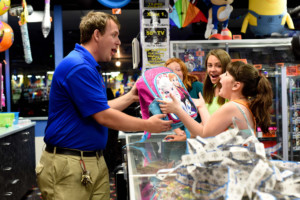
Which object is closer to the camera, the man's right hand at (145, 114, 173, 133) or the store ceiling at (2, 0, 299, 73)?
the man's right hand at (145, 114, 173, 133)

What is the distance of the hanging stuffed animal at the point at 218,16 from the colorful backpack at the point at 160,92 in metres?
3.20

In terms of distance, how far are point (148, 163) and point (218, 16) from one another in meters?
3.83

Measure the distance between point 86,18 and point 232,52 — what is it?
3.36 meters

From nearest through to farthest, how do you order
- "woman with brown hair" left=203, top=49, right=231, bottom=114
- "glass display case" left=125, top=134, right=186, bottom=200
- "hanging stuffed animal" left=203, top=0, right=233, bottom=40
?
"glass display case" left=125, top=134, right=186, bottom=200 → "woman with brown hair" left=203, top=49, right=231, bottom=114 → "hanging stuffed animal" left=203, top=0, right=233, bottom=40

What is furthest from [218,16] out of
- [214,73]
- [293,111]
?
[214,73]

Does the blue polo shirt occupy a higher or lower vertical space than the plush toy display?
lower

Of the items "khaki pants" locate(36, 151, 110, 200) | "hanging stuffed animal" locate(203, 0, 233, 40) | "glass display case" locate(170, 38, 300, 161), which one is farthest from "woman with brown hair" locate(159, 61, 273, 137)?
"hanging stuffed animal" locate(203, 0, 233, 40)

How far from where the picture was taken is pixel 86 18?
1900 millimetres

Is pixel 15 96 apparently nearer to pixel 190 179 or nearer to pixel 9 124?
pixel 9 124

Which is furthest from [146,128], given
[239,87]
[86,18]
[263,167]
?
[263,167]

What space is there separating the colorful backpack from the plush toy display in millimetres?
3647

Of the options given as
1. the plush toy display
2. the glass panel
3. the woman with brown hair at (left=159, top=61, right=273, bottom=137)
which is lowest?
the glass panel

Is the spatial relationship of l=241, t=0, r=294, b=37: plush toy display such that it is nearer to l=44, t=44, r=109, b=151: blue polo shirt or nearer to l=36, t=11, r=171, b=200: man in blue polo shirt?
l=36, t=11, r=171, b=200: man in blue polo shirt

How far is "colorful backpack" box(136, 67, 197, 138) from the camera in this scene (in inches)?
69.1
